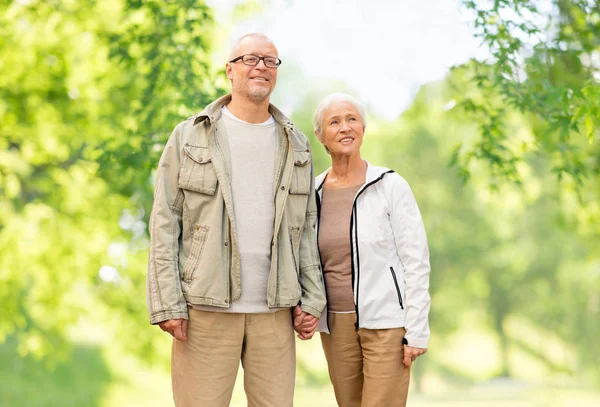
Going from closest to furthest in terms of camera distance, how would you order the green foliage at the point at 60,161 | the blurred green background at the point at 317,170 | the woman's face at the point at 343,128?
the woman's face at the point at 343,128 < the blurred green background at the point at 317,170 < the green foliage at the point at 60,161

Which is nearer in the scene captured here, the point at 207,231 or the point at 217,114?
the point at 207,231

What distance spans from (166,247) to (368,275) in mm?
795

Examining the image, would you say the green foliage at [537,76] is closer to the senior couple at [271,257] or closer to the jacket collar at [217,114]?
the senior couple at [271,257]

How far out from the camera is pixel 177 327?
2.68m

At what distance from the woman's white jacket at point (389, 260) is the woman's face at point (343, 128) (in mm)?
151

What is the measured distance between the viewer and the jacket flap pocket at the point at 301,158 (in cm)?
289

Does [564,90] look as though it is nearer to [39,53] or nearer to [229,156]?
[229,156]

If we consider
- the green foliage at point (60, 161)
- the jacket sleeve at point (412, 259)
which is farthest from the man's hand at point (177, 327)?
the green foliage at point (60, 161)

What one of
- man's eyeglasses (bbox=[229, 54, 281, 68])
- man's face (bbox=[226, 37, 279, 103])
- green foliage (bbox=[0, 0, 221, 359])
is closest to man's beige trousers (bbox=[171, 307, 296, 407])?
man's face (bbox=[226, 37, 279, 103])

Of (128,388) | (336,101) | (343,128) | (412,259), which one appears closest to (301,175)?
(343,128)

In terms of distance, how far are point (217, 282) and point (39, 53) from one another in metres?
6.58

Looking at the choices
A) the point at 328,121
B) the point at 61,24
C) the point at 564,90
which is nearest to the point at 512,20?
the point at 564,90

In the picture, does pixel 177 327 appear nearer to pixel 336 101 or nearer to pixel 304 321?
pixel 304 321

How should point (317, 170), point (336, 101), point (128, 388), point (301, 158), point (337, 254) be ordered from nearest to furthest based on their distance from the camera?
1. point (301, 158)
2. point (337, 254)
3. point (336, 101)
4. point (317, 170)
5. point (128, 388)
